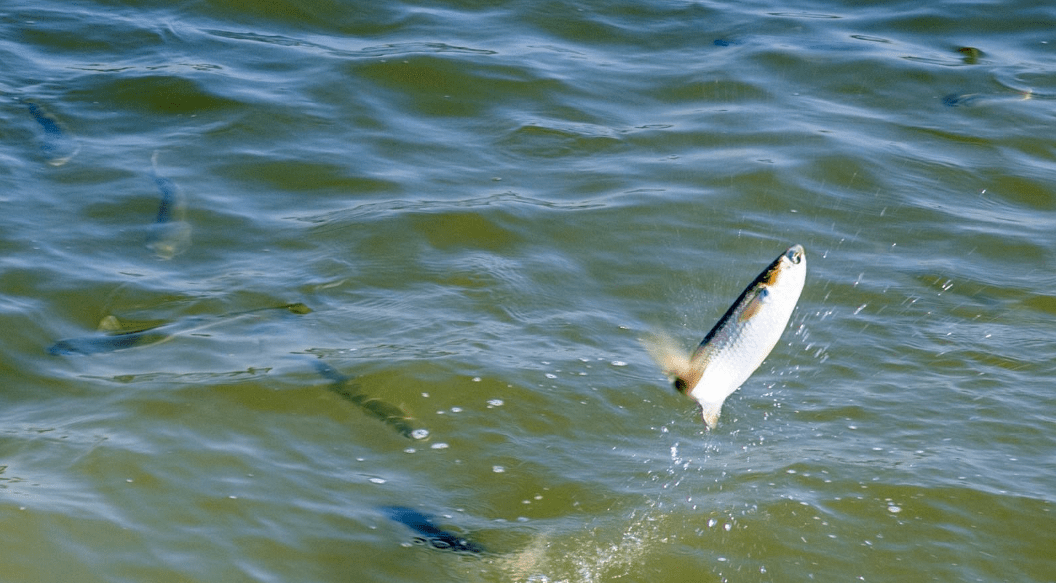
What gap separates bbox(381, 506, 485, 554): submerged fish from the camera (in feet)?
14.4

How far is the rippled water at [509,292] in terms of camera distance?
454 centimetres

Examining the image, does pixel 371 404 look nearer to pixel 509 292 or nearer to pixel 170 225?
pixel 509 292

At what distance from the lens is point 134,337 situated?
18.7 feet

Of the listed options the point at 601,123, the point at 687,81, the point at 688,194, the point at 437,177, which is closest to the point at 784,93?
the point at 687,81

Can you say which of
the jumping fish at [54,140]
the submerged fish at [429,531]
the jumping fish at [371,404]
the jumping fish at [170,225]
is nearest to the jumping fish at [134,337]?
the jumping fish at [371,404]

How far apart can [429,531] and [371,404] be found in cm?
104

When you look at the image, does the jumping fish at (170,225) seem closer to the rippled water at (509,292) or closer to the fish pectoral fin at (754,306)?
the rippled water at (509,292)

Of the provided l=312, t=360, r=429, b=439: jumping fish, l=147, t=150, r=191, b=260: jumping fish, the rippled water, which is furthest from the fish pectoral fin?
l=147, t=150, r=191, b=260: jumping fish

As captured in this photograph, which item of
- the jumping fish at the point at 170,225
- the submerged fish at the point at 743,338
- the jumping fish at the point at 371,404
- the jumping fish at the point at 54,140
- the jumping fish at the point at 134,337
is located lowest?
the jumping fish at the point at 371,404

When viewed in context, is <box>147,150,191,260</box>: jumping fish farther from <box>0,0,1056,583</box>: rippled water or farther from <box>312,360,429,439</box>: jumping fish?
<box>312,360,429,439</box>: jumping fish

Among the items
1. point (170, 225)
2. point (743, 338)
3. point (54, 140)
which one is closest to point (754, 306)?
point (743, 338)

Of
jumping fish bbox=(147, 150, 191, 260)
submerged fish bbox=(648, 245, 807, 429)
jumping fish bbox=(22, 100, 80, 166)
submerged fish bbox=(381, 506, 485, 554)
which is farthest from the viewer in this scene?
jumping fish bbox=(22, 100, 80, 166)

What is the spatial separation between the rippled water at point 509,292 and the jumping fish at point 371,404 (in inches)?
1.1

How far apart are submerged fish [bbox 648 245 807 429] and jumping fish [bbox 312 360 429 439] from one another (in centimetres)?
182
